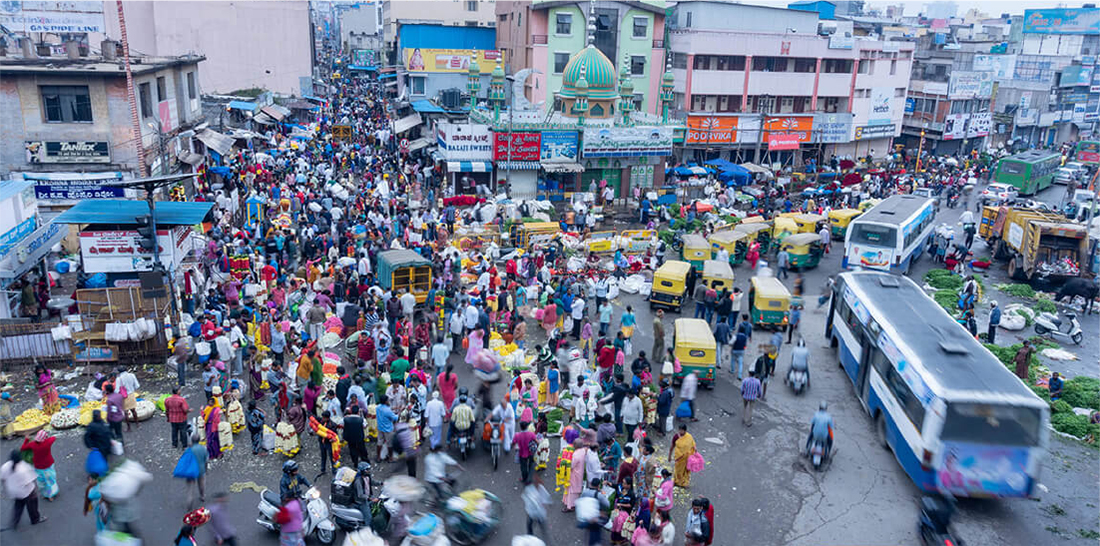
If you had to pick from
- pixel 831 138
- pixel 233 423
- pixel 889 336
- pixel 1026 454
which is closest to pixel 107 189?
pixel 233 423

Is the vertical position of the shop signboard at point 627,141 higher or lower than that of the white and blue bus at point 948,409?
higher

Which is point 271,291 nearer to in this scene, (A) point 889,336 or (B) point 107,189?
(B) point 107,189

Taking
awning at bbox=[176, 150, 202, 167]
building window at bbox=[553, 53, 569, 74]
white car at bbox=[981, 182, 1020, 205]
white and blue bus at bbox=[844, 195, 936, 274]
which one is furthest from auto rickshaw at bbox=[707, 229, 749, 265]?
awning at bbox=[176, 150, 202, 167]

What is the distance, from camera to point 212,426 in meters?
12.6

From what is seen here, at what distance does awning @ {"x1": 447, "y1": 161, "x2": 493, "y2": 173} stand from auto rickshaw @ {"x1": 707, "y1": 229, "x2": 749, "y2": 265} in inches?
480

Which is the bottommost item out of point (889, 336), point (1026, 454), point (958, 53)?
point (1026, 454)

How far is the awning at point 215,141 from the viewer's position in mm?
31672

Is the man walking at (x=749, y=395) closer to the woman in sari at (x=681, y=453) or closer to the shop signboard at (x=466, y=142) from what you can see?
the woman in sari at (x=681, y=453)

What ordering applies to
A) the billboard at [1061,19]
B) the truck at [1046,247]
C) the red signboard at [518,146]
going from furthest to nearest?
the billboard at [1061,19]
the red signboard at [518,146]
the truck at [1046,247]

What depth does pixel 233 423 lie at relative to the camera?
13.8 metres

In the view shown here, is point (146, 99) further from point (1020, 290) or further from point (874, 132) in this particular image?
point (874, 132)

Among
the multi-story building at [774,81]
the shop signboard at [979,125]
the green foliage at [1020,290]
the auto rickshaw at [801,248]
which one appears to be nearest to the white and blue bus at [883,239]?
the auto rickshaw at [801,248]

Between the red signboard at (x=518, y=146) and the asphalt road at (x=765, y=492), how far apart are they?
67.4 feet

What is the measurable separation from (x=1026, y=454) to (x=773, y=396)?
5.52 meters
